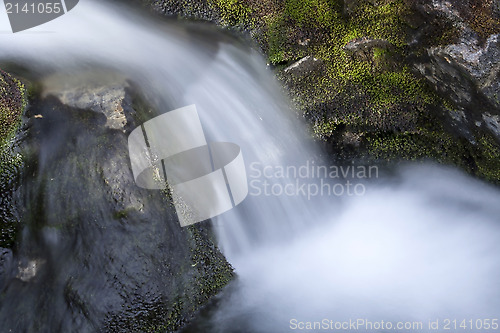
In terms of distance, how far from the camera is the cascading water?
7008mm

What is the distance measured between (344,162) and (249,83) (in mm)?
2319

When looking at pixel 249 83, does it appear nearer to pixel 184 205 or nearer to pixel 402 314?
pixel 184 205

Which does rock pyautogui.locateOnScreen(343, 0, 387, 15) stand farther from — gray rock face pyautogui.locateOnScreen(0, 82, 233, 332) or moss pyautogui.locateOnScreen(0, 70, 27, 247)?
moss pyautogui.locateOnScreen(0, 70, 27, 247)

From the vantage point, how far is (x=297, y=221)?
297 inches

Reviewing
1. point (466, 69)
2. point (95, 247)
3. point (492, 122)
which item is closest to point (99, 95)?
point (95, 247)

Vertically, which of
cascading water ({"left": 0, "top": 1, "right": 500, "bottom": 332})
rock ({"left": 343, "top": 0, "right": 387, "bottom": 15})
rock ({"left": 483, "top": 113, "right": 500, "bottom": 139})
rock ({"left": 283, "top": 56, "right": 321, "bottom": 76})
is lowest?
cascading water ({"left": 0, "top": 1, "right": 500, "bottom": 332})

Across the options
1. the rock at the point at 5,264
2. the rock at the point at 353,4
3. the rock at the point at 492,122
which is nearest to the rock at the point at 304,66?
the rock at the point at 353,4

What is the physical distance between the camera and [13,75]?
7.32 metres

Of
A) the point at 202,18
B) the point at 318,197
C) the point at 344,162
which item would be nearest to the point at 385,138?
the point at 344,162

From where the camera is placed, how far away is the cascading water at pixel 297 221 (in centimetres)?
701

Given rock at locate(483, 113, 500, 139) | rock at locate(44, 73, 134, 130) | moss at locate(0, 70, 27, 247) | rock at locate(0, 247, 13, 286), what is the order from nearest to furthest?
rock at locate(0, 247, 13, 286) < moss at locate(0, 70, 27, 247) < rock at locate(483, 113, 500, 139) < rock at locate(44, 73, 134, 130)

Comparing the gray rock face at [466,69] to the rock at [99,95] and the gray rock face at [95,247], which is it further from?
the rock at [99,95]

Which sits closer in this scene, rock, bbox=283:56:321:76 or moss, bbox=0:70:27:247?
moss, bbox=0:70:27:247

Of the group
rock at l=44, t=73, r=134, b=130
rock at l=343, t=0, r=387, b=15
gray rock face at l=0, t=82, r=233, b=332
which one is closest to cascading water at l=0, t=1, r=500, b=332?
rock at l=44, t=73, r=134, b=130
